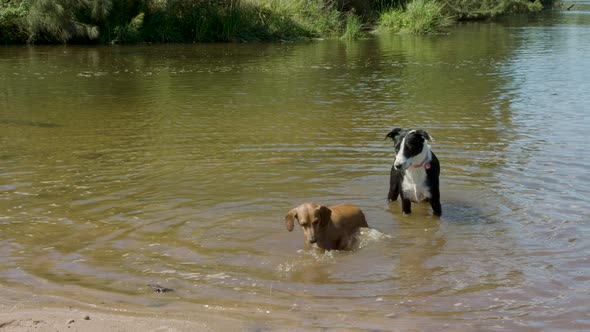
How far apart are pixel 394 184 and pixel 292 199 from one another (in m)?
1.33

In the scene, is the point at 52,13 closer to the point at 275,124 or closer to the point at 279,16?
the point at 279,16

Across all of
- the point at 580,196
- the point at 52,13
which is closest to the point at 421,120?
the point at 580,196

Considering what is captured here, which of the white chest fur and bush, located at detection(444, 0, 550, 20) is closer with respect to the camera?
the white chest fur

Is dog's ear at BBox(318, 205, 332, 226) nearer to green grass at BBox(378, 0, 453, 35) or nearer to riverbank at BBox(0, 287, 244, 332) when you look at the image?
riverbank at BBox(0, 287, 244, 332)

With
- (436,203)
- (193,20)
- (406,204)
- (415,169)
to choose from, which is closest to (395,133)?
(415,169)

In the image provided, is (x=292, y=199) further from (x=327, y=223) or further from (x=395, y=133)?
(x=327, y=223)

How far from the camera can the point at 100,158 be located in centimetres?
1094

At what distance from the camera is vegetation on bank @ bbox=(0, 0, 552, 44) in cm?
3262

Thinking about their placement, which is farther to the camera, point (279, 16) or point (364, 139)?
point (279, 16)

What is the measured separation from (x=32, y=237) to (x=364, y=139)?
6.52 m

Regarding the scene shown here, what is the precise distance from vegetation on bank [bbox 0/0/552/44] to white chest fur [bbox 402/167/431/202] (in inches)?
1084

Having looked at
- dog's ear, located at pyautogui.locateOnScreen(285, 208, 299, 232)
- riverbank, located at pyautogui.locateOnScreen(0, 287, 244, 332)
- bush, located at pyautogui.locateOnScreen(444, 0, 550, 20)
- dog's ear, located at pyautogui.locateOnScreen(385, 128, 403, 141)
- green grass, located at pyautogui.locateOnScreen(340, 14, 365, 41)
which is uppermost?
bush, located at pyautogui.locateOnScreen(444, 0, 550, 20)

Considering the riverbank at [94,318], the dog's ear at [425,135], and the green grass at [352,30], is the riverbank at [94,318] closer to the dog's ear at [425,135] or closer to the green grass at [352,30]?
the dog's ear at [425,135]

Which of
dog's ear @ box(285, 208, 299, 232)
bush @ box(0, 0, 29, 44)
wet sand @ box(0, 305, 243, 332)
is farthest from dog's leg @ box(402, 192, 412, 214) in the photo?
bush @ box(0, 0, 29, 44)
